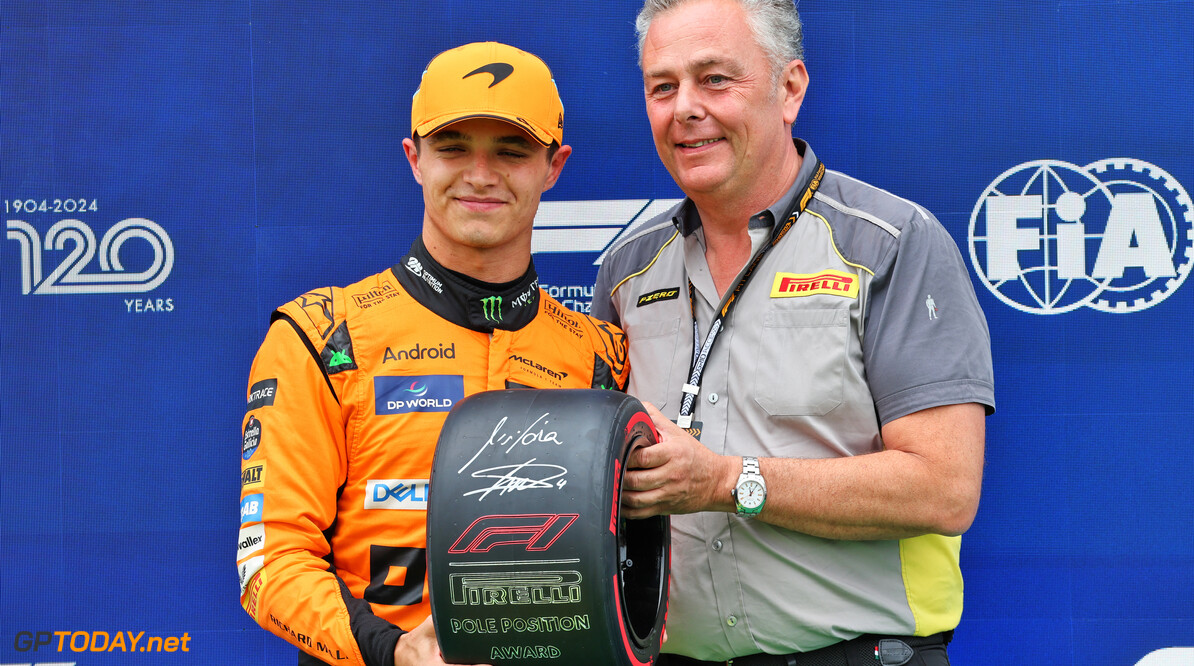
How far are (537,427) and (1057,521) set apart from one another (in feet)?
5.71

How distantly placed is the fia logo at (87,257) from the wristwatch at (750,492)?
68.9 inches

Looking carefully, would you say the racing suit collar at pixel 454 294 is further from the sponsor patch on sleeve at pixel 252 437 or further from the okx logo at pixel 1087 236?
the okx logo at pixel 1087 236

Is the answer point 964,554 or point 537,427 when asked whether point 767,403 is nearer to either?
point 537,427

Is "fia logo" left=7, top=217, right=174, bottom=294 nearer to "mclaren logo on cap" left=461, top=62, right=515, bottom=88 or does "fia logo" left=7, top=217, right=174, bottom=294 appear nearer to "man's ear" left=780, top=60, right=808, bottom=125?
"mclaren logo on cap" left=461, top=62, right=515, bottom=88

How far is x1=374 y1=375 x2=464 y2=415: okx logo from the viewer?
137 cm

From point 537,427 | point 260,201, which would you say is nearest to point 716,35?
point 537,427

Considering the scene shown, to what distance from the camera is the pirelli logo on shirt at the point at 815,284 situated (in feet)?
4.91

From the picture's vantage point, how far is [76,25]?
2328mm

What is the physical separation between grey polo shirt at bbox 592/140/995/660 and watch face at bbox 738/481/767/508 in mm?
158

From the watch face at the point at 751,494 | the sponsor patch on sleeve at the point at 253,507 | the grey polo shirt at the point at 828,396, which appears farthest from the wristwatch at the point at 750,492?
the sponsor patch on sleeve at the point at 253,507

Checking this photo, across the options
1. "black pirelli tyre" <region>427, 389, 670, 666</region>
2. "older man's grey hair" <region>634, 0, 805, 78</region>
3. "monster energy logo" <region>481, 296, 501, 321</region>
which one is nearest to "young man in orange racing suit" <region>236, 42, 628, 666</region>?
"monster energy logo" <region>481, 296, 501, 321</region>

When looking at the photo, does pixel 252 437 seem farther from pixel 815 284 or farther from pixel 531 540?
pixel 815 284

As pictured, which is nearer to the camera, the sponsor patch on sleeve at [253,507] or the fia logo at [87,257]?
the sponsor patch on sleeve at [253,507]

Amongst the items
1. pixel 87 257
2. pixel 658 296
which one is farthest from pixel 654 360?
pixel 87 257
